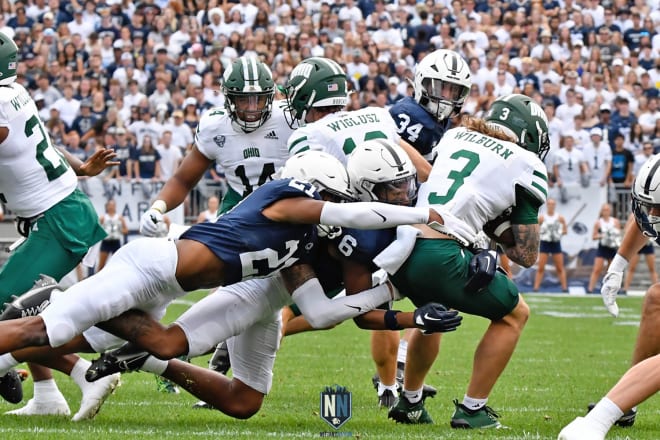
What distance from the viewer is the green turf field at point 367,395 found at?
537 centimetres

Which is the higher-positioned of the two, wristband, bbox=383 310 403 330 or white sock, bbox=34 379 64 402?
wristband, bbox=383 310 403 330

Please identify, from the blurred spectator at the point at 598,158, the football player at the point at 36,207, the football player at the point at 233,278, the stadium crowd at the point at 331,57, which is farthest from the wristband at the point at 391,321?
the blurred spectator at the point at 598,158

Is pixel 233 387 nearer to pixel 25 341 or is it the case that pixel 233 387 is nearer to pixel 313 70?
pixel 25 341

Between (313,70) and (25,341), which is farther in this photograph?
(313,70)

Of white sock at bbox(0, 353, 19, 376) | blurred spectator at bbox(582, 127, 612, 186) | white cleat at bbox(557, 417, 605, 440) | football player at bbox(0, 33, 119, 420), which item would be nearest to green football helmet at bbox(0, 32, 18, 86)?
football player at bbox(0, 33, 119, 420)

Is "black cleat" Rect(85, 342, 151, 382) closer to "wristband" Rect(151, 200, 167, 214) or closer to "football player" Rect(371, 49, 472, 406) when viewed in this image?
"wristband" Rect(151, 200, 167, 214)

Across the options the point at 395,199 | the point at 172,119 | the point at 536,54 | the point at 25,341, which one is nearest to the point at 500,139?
the point at 395,199

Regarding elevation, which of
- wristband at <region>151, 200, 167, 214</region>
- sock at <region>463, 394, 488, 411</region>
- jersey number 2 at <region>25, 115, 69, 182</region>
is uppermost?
jersey number 2 at <region>25, 115, 69, 182</region>

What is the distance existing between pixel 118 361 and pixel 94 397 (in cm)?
37

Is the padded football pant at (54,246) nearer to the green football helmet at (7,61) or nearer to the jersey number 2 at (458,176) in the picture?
the green football helmet at (7,61)

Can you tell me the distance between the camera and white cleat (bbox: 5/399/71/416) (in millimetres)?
6051

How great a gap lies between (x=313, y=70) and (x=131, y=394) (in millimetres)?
2262

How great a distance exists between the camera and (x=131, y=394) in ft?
23.3

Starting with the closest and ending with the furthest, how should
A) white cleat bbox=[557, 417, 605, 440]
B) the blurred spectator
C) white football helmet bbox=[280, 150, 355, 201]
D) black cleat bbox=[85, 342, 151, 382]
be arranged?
white cleat bbox=[557, 417, 605, 440], white football helmet bbox=[280, 150, 355, 201], black cleat bbox=[85, 342, 151, 382], the blurred spectator
